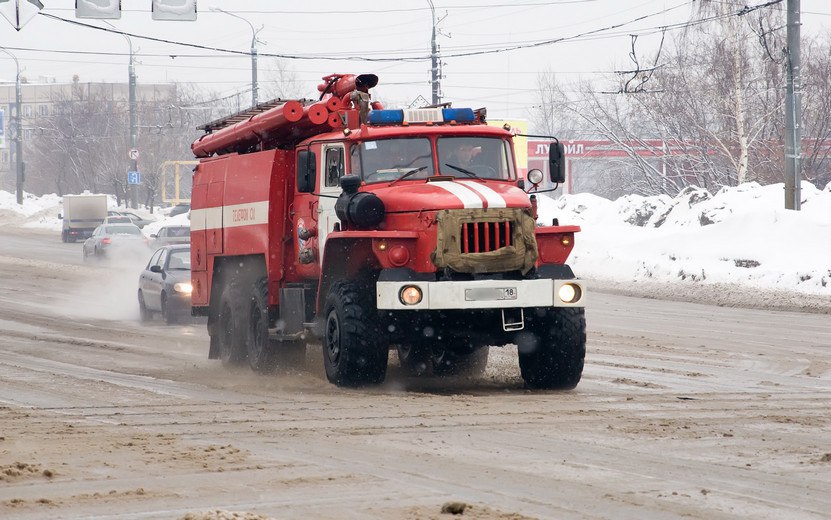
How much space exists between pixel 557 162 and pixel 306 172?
2639 mm

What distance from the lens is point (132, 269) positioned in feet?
127

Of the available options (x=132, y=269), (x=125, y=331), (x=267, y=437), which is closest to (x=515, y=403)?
(x=267, y=437)

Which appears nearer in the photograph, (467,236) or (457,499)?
(457,499)

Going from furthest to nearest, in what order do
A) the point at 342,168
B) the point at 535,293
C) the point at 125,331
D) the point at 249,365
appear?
the point at 125,331
the point at 249,365
the point at 342,168
the point at 535,293

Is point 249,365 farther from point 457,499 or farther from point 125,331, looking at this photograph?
point 457,499

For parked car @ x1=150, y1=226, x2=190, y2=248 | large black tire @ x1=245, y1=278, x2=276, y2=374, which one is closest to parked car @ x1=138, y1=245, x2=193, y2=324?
large black tire @ x1=245, y1=278, x2=276, y2=374

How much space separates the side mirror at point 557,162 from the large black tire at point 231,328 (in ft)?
15.0

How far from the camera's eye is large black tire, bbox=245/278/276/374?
15133mm

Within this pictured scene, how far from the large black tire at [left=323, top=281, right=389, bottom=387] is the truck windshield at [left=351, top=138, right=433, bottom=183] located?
1.28 meters

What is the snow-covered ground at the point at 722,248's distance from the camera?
2561 centimetres

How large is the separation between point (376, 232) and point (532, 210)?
1582 millimetres

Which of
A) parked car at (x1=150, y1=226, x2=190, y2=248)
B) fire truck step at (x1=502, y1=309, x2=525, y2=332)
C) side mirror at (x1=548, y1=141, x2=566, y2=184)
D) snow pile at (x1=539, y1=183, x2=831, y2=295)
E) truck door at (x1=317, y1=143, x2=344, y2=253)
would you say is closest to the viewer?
fire truck step at (x1=502, y1=309, x2=525, y2=332)

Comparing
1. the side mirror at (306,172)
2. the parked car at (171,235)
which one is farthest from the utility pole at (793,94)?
the parked car at (171,235)

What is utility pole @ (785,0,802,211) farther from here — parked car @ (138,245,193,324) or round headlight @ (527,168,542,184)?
round headlight @ (527,168,542,184)
